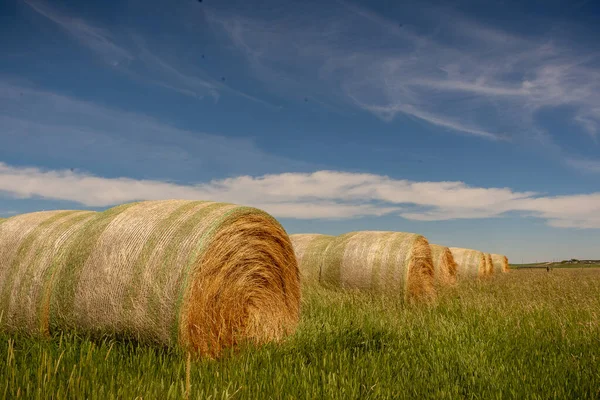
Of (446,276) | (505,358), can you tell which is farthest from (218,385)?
(446,276)

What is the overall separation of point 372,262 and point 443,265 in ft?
21.9

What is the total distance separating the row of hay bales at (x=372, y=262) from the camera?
11219 millimetres

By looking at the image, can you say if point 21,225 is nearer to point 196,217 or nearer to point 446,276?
point 196,217

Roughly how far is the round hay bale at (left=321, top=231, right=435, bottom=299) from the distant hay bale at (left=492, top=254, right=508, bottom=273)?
93.6 ft

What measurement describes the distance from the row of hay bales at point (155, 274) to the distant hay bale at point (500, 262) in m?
34.9

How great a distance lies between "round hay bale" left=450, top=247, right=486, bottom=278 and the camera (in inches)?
1001

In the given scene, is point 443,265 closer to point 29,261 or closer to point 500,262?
point 29,261

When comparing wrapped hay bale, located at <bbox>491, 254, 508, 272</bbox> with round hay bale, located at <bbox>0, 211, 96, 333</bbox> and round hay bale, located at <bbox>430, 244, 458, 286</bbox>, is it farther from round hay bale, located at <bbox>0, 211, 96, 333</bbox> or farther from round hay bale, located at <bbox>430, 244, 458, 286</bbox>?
round hay bale, located at <bbox>0, 211, 96, 333</bbox>

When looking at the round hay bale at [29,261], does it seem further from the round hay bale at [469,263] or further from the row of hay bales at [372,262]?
the round hay bale at [469,263]

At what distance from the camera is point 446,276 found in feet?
56.6

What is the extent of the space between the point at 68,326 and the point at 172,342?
1.44m

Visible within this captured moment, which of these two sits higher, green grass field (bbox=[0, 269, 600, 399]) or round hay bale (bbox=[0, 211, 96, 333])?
round hay bale (bbox=[0, 211, 96, 333])

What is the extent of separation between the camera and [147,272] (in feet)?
16.7

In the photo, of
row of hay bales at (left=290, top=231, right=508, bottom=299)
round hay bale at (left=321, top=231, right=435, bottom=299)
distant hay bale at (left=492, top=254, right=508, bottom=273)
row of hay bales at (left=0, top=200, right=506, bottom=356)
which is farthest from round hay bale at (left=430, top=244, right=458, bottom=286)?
distant hay bale at (left=492, top=254, right=508, bottom=273)
